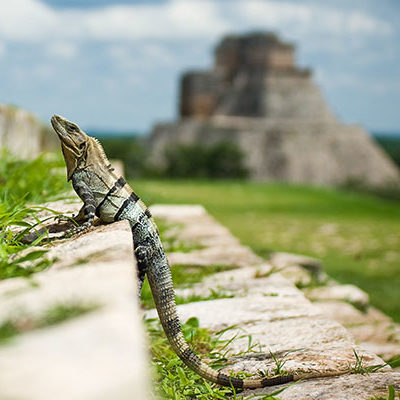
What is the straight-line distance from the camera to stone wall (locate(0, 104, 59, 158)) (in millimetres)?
5610

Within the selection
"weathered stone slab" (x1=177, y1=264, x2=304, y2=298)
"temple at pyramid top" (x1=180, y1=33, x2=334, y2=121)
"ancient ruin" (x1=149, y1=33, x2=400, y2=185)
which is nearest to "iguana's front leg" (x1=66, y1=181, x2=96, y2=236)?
"weathered stone slab" (x1=177, y1=264, x2=304, y2=298)

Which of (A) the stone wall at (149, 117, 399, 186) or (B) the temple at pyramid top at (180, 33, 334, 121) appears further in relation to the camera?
(B) the temple at pyramid top at (180, 33, 334, 121)

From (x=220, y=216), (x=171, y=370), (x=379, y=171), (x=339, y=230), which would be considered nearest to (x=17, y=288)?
(x=171, y=370)

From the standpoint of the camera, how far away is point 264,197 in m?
13.3

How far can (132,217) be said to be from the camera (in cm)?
190

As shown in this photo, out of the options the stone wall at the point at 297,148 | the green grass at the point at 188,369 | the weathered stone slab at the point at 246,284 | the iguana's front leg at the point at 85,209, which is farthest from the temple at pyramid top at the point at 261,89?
the iguana's front leg at the point at 85,209

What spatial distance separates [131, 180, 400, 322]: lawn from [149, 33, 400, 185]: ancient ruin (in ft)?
59.8

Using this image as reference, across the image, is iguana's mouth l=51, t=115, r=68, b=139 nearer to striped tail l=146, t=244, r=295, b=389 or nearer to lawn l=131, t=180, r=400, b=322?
striped tail l=146, t=244, r=295, b=389

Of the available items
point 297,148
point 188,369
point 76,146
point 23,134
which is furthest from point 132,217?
point 297,148

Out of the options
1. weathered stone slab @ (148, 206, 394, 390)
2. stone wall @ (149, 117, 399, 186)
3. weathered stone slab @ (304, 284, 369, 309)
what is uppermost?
weathered stone slab @ (148, 206, 394, 390)

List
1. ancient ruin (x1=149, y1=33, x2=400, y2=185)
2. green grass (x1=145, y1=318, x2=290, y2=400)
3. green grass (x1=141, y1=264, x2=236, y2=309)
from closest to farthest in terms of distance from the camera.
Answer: green grass (x1=145, y1=318, x2=290, y2=400)
green grass (x1=141, y1=264, x2=236, y2=309)
ancient ruin (x1=149, y1=33, x2=400, y2=185)

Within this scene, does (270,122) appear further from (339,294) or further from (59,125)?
(59,125)

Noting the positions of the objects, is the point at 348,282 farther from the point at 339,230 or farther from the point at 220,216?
the point at 220,216

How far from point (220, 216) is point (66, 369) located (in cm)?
967
